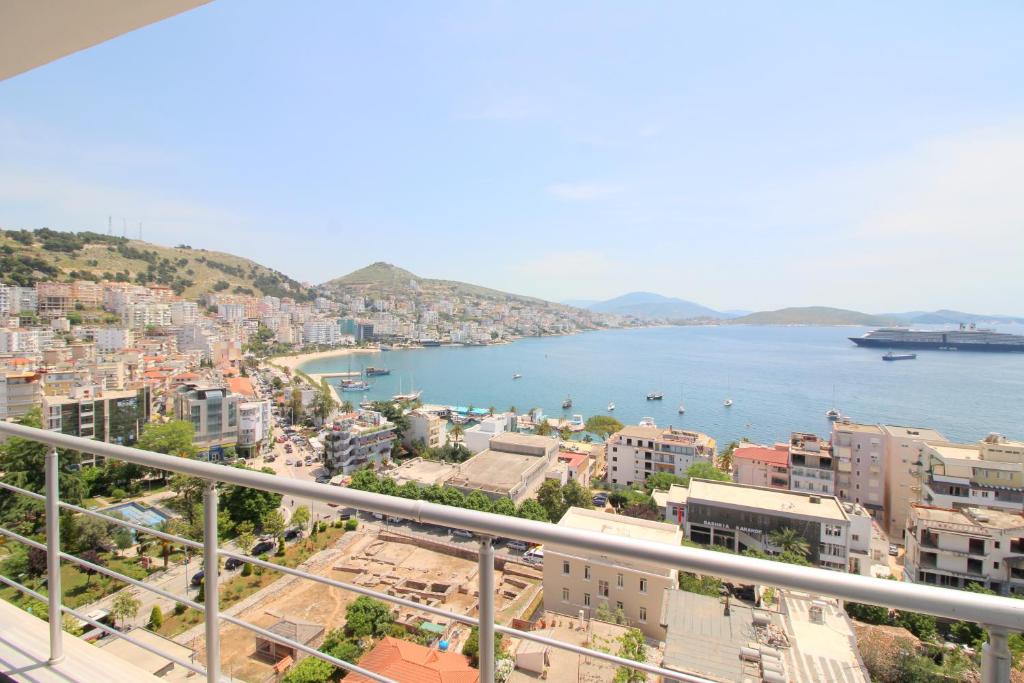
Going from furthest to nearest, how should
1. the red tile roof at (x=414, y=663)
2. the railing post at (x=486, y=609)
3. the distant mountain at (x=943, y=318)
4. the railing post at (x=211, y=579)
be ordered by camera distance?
1. the distant mountain at (x=943, y=318)
2. the red tile roof at (x=414, y=663)
3. the railing post at (x=211, y=579)
4. the railing post at (x=486, y=609)

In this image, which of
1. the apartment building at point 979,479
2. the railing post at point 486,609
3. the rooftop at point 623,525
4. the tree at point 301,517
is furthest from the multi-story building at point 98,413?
the apartment building at point 979,479

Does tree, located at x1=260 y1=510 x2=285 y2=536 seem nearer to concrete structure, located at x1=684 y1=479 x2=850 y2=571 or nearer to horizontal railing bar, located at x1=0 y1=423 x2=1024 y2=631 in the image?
concrete structure, located at x1=684 y1=479 x2=850 y2=571

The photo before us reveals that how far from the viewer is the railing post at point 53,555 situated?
747 millimetres

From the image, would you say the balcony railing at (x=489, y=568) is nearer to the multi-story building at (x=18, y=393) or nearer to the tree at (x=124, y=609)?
the tree at (x=124, y=609)

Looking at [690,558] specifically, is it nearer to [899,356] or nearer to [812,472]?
[812,472]

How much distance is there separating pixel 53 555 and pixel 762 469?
Answer: 12.7m

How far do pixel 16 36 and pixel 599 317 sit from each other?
88.7 metres

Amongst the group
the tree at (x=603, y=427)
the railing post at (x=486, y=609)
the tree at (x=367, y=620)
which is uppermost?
the railing post at (x=486, y=609)

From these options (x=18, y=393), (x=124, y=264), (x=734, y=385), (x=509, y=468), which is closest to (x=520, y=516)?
(x=509, y=468)

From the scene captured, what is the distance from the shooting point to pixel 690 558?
1.29 ft

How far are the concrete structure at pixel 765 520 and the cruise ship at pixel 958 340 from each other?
45709 millimetres

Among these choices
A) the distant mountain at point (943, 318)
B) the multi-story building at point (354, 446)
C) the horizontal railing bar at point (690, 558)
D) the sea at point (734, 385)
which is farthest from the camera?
the distant mountain at point (943, 318)

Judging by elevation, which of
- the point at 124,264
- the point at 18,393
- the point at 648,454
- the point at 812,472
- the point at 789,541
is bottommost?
the point at 789,541

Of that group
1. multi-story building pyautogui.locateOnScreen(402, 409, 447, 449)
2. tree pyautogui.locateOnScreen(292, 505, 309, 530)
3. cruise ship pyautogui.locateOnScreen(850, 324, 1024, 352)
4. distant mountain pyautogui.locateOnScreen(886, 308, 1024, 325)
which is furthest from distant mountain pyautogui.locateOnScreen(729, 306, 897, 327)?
tree pyautogui.locateOnScreen(292, 505, 309, 530)
